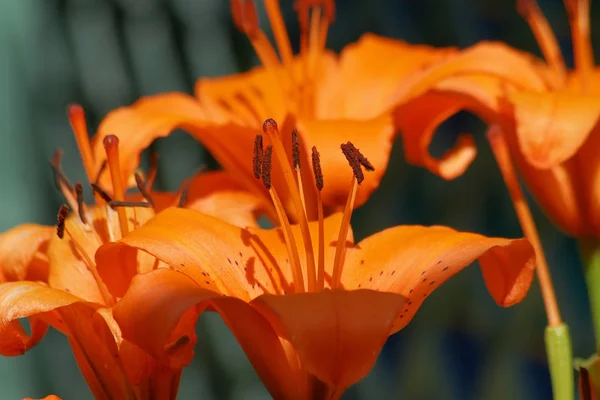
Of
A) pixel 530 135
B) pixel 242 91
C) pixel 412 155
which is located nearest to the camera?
pixel 530 135

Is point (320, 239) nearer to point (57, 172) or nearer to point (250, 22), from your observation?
point (57, 172)

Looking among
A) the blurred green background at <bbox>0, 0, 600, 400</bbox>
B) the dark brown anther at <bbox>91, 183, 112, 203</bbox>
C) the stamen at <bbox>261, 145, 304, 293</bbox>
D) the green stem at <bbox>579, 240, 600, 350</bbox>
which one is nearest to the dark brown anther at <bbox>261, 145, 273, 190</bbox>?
the stamen at <bbox>261, 145, 304, 293</bbox>

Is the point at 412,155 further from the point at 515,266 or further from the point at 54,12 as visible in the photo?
the point at 54,12

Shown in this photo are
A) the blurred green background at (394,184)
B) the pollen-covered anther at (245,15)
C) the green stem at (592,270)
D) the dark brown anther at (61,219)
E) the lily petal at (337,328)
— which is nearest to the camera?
the lily petal at (337,328)

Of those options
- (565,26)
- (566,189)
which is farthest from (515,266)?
(565,26)

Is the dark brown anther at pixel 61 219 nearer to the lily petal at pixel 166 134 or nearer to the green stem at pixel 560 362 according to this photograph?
the lily petal at pixel 166 134

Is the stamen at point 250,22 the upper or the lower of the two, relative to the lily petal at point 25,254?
upper

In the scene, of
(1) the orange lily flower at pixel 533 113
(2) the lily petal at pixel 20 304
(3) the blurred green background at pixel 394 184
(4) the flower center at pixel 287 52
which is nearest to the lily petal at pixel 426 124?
(1) the orange lily flower at pixel 533 113
